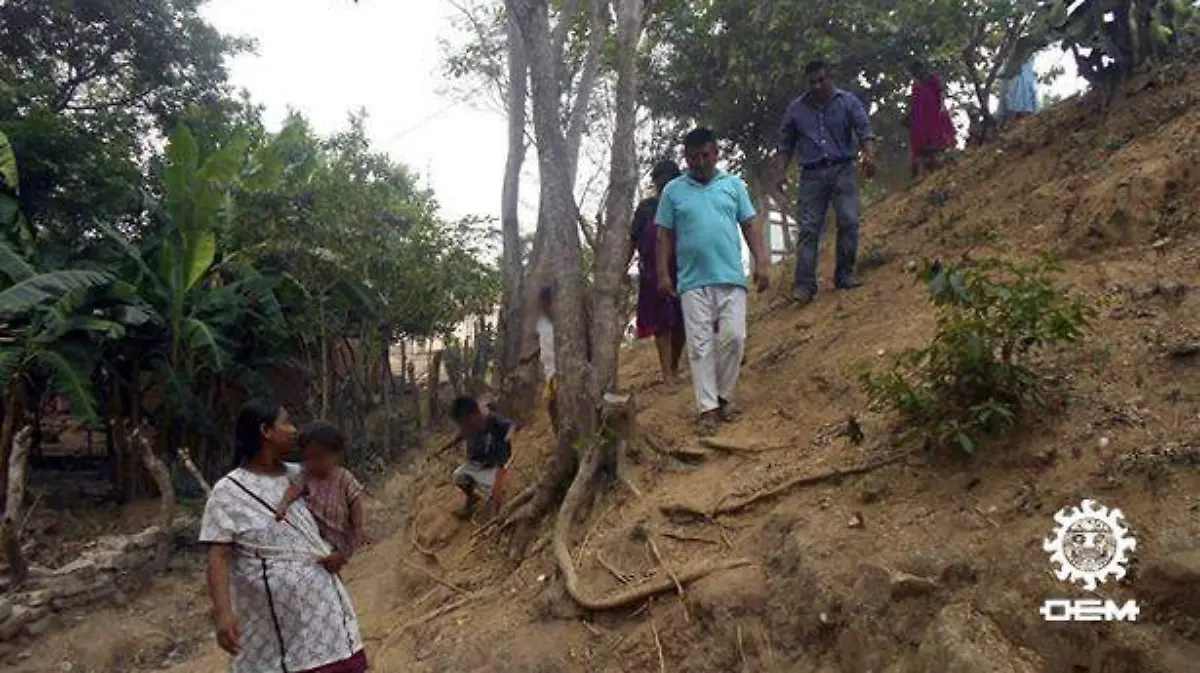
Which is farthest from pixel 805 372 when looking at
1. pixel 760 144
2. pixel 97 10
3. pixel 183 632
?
pixel 97 10

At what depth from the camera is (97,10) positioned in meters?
12.0

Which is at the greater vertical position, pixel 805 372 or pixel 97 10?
pixel 97 10

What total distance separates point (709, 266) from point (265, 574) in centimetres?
302

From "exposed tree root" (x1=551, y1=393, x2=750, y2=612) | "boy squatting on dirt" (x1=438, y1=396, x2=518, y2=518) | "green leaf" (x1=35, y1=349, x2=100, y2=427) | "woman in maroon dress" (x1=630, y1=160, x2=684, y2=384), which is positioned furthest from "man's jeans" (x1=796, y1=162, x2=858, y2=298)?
"green leaf" (x1=35, y1=349, x2=100, y2=427)

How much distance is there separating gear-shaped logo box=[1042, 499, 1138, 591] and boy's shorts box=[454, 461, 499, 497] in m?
3.61

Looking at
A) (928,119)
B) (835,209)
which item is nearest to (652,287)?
(835,209)

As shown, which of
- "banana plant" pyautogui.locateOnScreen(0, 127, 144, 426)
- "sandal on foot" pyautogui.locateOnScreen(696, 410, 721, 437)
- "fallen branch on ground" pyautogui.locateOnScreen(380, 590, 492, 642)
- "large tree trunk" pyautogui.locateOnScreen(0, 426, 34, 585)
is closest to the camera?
"fallen branch on ground" pyautogui.locateOnScreen(380, 590, 492, 642)

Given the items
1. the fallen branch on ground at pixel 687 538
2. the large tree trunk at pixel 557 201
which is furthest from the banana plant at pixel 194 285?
the fallen branch on ground at pixel 687 538

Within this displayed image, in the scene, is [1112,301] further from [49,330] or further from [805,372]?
[49,330]

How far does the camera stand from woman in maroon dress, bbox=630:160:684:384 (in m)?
6.54

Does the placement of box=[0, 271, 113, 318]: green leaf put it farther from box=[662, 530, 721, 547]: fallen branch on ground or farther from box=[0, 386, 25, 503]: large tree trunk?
box=[662, 530, 721, 547]: fallen branch on ground

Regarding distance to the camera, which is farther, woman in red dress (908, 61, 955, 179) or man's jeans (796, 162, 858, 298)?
woman in red dress (908, 61, 955, 179)

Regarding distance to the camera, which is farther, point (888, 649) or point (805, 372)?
point (805, 372)

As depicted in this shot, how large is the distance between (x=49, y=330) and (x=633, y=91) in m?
6.31
